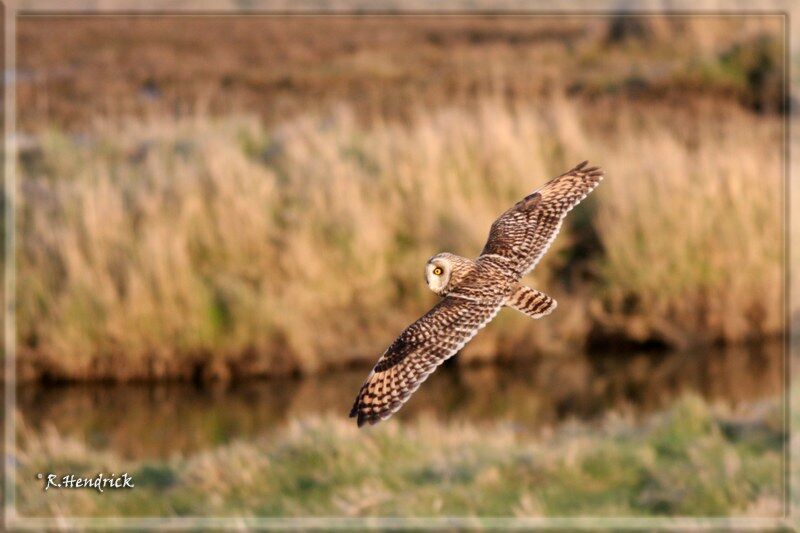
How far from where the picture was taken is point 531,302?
2.16 meters

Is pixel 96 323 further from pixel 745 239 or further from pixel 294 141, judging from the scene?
pixel 745 239

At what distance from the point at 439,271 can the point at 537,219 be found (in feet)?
1.67

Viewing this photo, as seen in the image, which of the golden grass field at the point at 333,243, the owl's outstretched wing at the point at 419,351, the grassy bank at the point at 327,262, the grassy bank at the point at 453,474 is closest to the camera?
the owl's outstretched wing at the point at 419,351

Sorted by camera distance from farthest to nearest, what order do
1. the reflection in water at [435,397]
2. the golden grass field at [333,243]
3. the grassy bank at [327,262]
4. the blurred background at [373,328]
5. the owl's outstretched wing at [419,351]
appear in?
the reflection in water at [435,397] < the grassy bank at [327,262] < the golden grass field at [333,243] < the blurred background at [373,328] < the owl's outstretched wing at [419,351]

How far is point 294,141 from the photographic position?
1505cm

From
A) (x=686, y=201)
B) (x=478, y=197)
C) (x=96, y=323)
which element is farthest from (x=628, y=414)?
(x=96, y=323)

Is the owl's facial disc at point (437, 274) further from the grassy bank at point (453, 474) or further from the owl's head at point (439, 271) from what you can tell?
the grassy bank at point (453, 474)

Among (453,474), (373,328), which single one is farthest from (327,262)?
(453,474)

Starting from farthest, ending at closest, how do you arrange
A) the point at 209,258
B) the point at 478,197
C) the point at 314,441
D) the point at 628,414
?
the point at 209,258, the point at 628,414, the point at 314,441, the point at 478,197

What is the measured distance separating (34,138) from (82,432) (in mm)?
8793

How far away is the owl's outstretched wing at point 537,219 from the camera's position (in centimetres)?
225

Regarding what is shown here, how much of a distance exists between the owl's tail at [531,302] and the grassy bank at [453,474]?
6465 millimetres

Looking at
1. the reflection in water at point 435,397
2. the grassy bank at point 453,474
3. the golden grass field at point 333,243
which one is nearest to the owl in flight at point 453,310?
the golden grass field at point 333,243
